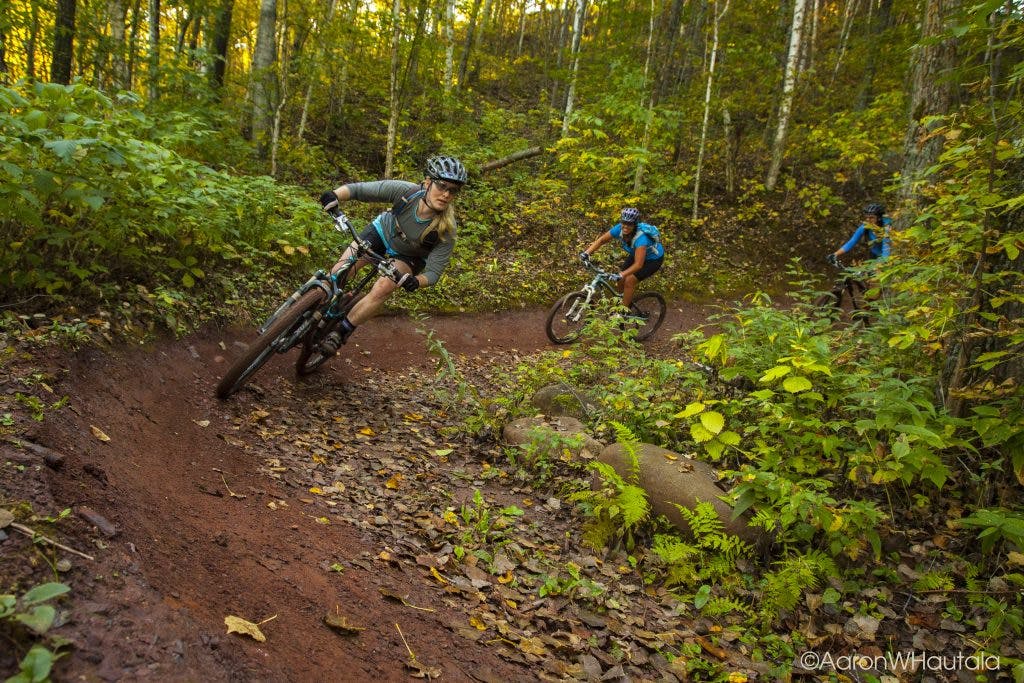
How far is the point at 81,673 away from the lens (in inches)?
72.3

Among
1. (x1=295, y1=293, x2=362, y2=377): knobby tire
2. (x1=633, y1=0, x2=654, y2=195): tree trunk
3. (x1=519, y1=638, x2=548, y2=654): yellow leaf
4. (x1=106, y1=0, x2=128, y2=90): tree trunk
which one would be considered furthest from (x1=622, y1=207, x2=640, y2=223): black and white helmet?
(x1=106, y1=0, x2=128, y2=90): tree trunk

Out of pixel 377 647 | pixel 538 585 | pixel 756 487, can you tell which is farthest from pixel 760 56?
pixel 377 647

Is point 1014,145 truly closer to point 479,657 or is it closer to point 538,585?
point 538,585

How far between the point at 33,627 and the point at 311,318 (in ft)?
14.4

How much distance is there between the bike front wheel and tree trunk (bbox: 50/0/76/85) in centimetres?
880

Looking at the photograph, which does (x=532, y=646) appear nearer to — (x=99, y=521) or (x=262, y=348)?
(x=99, y=521)

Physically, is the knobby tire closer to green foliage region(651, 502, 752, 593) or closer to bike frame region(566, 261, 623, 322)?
green foliage region(651, 502, 752, 593)

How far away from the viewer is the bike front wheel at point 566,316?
10.6 metres

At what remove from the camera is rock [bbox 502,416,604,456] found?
5574 mm

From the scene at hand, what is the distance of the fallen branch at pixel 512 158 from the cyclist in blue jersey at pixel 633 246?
22.9 feet

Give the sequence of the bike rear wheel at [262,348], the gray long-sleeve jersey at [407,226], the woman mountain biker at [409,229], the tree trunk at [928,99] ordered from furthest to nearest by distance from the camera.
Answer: the tree trunk at [928,99] < the gray long-sleeve jersey at [407,226] < the woman mountain biker at [409,229] < the bike rear wheel at [262,348]

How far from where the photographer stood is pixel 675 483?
466cm

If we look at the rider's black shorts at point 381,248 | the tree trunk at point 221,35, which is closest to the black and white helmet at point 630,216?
the rider's black shorts at point 381,248

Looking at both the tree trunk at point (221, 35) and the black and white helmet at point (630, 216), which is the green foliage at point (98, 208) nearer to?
the black and white helmet at point (630, 216)
